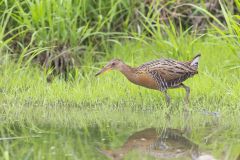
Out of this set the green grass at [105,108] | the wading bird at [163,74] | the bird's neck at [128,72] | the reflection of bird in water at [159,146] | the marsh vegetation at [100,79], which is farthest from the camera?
the bird's neck at [128,72]

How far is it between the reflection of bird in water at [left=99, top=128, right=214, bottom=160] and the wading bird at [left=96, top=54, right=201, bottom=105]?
1241mm

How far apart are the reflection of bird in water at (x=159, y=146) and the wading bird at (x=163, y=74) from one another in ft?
4.07

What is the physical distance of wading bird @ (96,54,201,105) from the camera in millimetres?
8812

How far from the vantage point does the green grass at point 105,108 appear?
7.09 m

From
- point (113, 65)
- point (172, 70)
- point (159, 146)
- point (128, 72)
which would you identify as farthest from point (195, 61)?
point (159, 146)

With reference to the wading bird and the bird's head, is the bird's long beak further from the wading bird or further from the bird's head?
the wading bird

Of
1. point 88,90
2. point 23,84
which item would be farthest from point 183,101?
point 23,84

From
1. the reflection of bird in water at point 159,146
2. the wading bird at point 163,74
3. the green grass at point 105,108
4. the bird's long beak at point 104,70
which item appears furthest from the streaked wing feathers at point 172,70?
the reflection of bird in water at point 159,146

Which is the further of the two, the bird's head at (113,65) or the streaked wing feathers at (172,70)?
the bird's head at (113,65)

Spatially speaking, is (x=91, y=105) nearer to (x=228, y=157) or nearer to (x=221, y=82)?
(x=221, y=82)

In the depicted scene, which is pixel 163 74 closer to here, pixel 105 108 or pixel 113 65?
pixel 113 65

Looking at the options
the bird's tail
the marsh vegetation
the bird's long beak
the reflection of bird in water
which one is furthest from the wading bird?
the reflection of bird in water

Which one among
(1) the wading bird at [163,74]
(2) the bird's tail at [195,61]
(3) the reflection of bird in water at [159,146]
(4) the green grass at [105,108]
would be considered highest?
(2) the bird's tail at [195,61]

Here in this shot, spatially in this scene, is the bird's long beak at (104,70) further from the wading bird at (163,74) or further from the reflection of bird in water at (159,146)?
the reflection of bird in water at (159,146)
